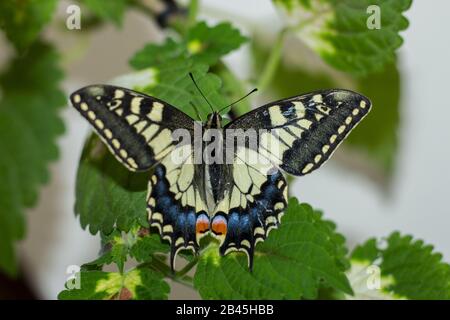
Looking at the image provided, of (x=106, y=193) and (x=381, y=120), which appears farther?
(x=381, y=120)

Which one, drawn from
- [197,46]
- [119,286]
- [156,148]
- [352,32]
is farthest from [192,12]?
[119,286]

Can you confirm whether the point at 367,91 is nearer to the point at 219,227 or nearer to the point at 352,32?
the point at 352,32

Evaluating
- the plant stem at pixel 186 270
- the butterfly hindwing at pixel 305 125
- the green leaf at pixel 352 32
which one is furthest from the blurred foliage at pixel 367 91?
the plant stem at pixel 186 270

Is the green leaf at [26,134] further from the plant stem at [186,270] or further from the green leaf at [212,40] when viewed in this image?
the plant stem at [186,270]

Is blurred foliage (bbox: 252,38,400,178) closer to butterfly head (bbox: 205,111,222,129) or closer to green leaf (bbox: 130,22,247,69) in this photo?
green leaf (bbox: 130,22,247,69)

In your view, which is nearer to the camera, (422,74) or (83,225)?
(83,225)
